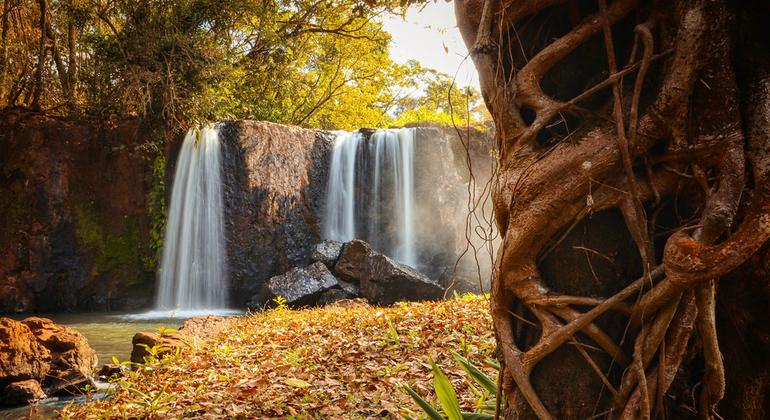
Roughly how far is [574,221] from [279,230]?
40.7 feet

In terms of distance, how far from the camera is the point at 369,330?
19.6 feet

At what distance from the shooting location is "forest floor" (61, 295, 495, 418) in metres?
3.73

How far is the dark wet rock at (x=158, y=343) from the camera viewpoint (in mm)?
6010

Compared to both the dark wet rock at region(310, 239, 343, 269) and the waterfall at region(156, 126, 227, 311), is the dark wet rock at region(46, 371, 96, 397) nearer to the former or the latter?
the dark wet rock at region(310, 239, 343, 269)

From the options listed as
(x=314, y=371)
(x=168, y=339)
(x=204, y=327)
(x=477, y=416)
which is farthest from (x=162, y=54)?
→ (x=477, y=416)

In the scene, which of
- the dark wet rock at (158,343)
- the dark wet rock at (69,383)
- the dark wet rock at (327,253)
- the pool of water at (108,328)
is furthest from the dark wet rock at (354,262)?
the dark wet rock at (69,383)

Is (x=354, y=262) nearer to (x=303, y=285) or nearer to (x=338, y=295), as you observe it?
(x=338, y=295)

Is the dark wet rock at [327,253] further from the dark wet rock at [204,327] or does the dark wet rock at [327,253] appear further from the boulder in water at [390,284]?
the dark wet rock at [204,327]

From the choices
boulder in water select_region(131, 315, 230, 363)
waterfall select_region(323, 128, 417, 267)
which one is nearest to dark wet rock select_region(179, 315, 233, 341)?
boulder in water select_region(131, 315, 230, 363)

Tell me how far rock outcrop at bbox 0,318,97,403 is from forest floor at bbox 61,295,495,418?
1567 mm

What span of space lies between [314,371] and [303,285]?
6.97m

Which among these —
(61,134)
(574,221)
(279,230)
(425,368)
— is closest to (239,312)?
(279,230)

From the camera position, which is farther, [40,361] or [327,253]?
[327,253]

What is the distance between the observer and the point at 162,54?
13492 mm
